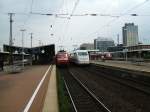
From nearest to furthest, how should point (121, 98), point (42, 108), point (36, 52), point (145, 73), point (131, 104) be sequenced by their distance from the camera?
point (42, 108) < point (131, 104) < point (121, 98) < point (145, 73) < point (36, 52)

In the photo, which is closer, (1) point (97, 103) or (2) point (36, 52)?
(1) point (97, 103)

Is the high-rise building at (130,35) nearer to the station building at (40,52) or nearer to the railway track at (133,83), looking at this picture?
the station building at (40,52)

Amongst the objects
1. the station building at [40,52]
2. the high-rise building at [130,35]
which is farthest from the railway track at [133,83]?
the high-rise building at [130,35]

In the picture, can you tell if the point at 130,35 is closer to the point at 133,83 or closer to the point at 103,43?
the point at 103,43

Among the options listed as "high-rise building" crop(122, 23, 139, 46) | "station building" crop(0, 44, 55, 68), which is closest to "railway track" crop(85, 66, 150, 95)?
"station building" crop(0, 44, 55, 68)

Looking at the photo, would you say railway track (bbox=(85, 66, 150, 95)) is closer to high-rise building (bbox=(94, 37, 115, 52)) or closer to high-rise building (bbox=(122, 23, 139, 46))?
high-rise building (bbox=(122, 23, 139, 46))

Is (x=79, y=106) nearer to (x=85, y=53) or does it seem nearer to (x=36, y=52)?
(x=85, y=53)

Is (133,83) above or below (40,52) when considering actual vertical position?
below

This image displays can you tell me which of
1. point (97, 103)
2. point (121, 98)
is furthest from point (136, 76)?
point (97, 103)

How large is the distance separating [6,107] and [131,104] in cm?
573

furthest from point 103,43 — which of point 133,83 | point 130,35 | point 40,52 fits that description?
point 133,83

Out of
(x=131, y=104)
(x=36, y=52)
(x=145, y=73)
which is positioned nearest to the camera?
(x=131, y=104)

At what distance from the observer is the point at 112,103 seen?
15.5 metres

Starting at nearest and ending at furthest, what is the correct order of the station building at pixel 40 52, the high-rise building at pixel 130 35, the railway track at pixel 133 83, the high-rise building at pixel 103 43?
1. the railway track at pixel 133 83
2. the station building at pixel 40 52
3. the high-rise building at pixel 130 35
4. the high-rise building at pixel 103 43
